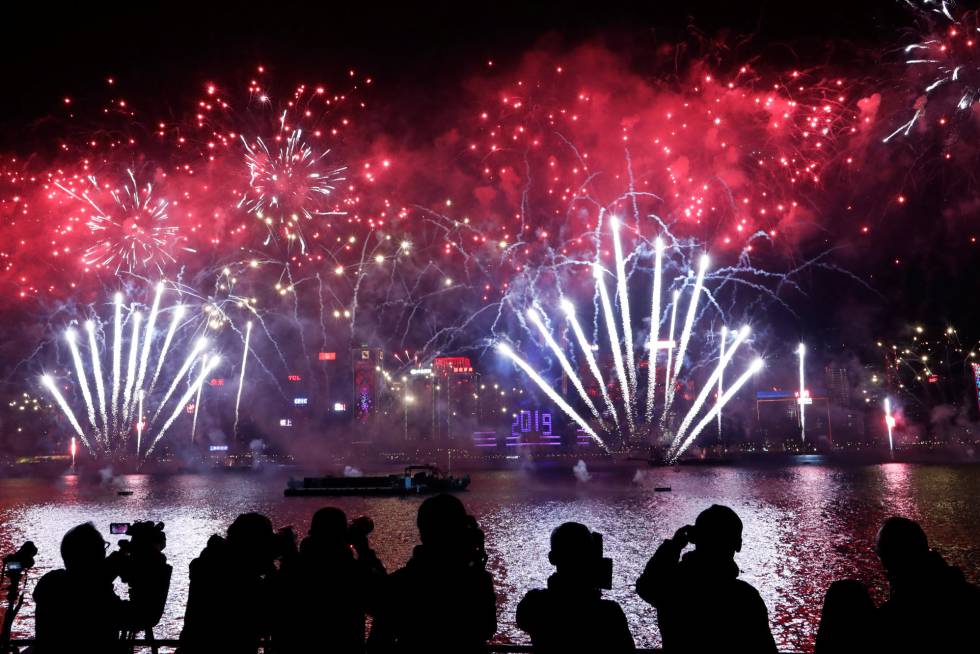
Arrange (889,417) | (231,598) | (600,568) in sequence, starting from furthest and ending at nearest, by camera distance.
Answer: (889,417) < (231,598) < (600,568)

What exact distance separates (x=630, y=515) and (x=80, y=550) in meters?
21.7

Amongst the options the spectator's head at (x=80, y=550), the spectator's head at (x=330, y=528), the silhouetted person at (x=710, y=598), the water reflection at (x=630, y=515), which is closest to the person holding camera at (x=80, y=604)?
the spectator's head at (x=80, y=550)

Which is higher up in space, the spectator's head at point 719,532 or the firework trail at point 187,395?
the firework trail at point 187,395

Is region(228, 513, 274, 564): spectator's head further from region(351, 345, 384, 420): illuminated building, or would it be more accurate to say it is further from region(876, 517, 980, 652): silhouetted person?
region(351, 345, 384, 420): illuminated building

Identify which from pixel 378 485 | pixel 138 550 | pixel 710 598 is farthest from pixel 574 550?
pixel 378 485

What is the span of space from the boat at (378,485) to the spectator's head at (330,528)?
104ft

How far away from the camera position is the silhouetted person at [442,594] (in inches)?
138

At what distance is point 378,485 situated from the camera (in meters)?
36.9

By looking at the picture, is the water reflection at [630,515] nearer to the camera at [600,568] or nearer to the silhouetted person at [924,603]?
the silhouetted person at [924,603]

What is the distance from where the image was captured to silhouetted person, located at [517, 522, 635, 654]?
3.34m

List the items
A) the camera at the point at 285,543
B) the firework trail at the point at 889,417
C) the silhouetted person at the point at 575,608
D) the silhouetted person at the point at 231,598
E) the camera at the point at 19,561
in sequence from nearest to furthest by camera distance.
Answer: the silhouetted person at the point at 575,608, the silhouetted person at the point at 231,598, the camera at the point at 285,543, the camera at the point at 19,561, the firework trail at the point at 889,417

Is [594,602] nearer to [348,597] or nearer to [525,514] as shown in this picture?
[348,597]

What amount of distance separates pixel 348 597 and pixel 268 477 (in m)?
47.9

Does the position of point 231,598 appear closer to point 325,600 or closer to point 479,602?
point 325,600
